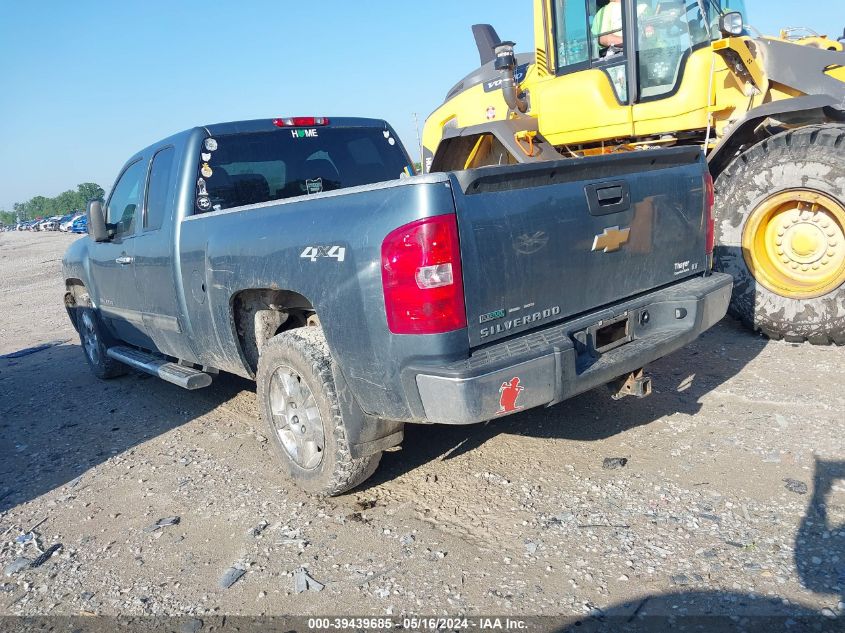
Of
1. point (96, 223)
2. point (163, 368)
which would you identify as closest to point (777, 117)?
point (163, 368)

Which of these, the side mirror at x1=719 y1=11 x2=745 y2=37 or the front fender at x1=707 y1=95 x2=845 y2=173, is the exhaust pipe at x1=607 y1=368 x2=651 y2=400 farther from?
the side mirror at x1=719 y1=11 x2=745 y2=37

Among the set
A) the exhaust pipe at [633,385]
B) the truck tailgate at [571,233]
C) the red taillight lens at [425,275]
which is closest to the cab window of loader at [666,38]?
the truck tailgate at [571,233]

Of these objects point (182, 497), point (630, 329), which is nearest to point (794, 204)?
point (630, 329)

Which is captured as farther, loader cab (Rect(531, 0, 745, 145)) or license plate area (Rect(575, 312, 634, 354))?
loader cab (Rect(531, 0, 745, 145))

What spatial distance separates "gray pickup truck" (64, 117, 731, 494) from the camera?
2.78 m

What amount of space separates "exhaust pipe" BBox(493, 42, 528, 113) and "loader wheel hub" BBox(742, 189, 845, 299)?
2773mm

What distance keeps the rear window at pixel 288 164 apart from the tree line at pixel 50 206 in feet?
357

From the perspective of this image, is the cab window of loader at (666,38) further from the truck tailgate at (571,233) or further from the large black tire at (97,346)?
the large black tire at (97,346)

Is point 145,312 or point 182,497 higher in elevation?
point 145,312

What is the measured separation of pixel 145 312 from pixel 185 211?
47.1 inches

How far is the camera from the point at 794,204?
543cm

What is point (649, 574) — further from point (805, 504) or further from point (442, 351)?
point (442, 351)

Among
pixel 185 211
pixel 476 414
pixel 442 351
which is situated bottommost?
pixel 476 414

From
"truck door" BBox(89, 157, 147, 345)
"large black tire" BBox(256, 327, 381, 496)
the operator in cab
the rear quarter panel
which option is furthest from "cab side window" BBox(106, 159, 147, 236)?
the operator in cab
